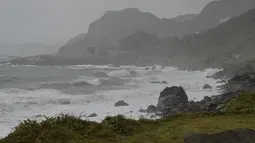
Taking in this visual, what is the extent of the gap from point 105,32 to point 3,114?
6834 inches

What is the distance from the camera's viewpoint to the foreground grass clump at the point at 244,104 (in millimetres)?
12644

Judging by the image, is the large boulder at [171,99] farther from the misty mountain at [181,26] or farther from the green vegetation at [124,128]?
the misty mountain at [181,26]

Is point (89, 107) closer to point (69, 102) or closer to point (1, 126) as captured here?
point (69, 102)

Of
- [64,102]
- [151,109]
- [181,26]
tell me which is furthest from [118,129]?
[181,26]

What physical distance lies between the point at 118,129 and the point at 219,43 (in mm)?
109133

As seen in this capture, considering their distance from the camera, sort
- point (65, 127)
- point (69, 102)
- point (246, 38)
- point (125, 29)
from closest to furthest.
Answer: point (65, 127) < point (69, 102) < point (246, 38) < point (125, 29)

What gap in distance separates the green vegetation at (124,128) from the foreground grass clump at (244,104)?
0.51 meters

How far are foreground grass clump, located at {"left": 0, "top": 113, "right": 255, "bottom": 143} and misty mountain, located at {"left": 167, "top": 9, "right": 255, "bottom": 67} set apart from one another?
82495 mm

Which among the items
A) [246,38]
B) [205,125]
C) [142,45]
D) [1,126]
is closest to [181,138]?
[205,125]

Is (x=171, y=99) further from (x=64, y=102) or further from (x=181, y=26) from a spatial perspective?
(x=181, y=26)

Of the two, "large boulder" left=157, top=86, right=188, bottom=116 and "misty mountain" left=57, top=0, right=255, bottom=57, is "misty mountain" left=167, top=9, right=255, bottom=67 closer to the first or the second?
"misty mountain" left=57, top=0, right=255, bottom=57

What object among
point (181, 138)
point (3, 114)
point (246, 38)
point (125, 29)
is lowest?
point (181, 138)

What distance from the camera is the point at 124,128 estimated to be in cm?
967

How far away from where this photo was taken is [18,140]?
770cm
